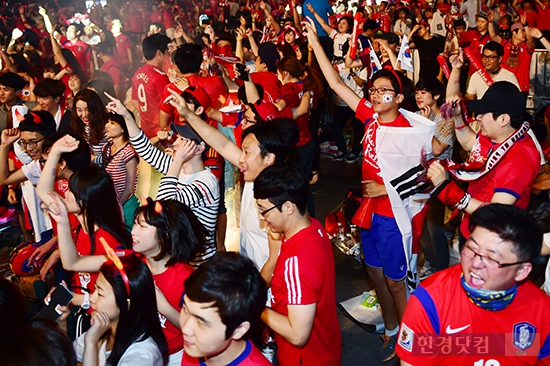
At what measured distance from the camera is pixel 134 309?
9.23ft

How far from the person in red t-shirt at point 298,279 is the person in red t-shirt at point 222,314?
32 centimetres

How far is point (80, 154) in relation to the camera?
15.1 ft

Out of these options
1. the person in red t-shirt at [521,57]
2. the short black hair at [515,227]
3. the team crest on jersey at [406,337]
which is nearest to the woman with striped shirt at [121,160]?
the team crest on jersey at [406,337]

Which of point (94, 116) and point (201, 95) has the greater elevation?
point (201, 95)

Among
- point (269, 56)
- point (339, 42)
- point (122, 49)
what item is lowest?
point (122, 49)

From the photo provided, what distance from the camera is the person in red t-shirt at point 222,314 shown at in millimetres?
2395

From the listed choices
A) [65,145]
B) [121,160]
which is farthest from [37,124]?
[65,145]

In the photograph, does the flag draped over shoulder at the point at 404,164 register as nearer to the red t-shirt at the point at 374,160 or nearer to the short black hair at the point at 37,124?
the red t-shirt at the point at 374,160

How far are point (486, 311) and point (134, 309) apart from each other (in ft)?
5.21

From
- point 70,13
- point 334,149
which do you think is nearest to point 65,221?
point 334,149

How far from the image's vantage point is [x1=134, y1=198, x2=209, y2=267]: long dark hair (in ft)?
10.8

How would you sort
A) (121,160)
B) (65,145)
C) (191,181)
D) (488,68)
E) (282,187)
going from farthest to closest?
1. (488,68)
2. (121,160)
3. (191,181)
4. (65,145)
5. (282,187)

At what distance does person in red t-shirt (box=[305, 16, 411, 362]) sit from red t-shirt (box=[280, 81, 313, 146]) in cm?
191

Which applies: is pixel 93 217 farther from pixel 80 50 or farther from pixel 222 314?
pixel 80 50
